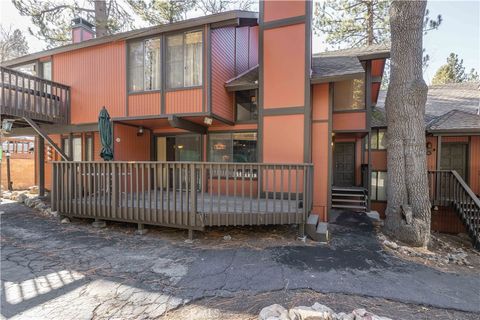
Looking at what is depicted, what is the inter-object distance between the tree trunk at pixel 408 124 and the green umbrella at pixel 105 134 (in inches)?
312

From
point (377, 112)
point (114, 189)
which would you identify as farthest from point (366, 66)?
Result: point (114, 189)

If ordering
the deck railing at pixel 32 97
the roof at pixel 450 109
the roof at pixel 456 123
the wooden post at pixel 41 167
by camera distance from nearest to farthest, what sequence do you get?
the deck railing at pixel 32 97
the roof at pixel 456 123
the roof at pixel 450 109
the wooden post at pixel 41 167

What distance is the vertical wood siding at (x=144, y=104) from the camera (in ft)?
23.9

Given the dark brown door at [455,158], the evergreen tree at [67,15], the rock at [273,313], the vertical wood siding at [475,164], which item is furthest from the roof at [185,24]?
the vertical wood siding at [475,164]

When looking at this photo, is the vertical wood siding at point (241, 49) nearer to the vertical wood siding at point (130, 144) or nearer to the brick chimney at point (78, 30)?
the vertical wood siding at point (130, 144)

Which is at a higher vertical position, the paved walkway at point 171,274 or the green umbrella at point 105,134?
the green umbrella at point 105,134

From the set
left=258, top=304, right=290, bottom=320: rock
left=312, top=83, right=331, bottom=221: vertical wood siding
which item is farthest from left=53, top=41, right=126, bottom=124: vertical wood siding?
left=258, top=304, right=290, bottom=320: rock

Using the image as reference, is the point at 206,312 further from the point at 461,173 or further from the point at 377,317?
the point at 461,173

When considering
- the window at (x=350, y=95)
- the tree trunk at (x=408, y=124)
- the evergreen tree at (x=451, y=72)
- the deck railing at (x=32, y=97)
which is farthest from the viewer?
the evergreen tree at (x=451, y=72)

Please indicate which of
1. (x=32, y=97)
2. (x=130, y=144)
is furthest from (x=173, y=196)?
(x=32, y=97)

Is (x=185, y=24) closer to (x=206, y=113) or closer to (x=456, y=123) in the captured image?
(x=206, y=113)

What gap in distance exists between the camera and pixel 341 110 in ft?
27.4

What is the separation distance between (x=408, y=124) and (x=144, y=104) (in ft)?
24.3

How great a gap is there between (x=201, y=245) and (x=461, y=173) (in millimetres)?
10604
